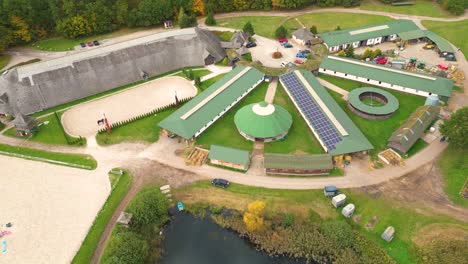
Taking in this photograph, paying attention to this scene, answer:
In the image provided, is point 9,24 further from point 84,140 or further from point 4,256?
point 4,256

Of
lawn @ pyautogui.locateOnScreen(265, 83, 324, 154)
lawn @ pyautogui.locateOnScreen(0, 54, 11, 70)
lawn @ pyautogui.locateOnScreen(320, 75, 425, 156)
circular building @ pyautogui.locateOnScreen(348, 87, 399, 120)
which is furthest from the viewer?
lawn @ pyautogui.locateOnScreen(0, 54, 11, 70)

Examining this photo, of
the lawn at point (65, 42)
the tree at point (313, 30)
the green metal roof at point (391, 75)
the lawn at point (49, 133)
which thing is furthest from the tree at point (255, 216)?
the lawn at point (65, 42)

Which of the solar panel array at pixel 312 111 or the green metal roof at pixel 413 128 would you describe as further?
the solar panel array at pixel 312 111

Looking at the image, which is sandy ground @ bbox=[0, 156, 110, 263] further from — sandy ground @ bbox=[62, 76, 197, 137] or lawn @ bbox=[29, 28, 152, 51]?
lawn @ bbox=[29, 28, 152, 51]

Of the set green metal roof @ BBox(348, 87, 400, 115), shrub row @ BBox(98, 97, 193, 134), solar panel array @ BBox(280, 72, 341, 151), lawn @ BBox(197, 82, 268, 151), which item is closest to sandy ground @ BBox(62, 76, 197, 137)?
shrub row @ BBox(98, 97, 193, 134)

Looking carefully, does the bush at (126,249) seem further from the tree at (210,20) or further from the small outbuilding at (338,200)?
the tree at (210,20)

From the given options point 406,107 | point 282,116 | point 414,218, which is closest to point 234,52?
point 282,116
